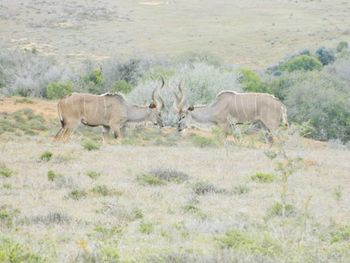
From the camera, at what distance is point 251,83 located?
32406mm

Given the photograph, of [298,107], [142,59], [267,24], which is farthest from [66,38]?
[298,107]

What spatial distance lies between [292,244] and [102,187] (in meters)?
4.23

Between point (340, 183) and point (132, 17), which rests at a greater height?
point (340, 183)

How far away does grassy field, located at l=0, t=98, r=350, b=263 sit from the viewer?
20.4 ft

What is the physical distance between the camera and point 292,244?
6277 mm

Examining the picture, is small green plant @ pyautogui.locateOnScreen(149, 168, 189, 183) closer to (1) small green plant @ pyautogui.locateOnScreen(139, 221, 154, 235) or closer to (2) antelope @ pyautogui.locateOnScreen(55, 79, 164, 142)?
(1) small green plant @ pyautogui.locateOnScreen(139, 221, 154, 235)

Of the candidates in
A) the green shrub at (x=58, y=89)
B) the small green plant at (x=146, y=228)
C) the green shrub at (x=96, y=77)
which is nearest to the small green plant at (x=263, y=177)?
the small green plant at (x=146, y=228)

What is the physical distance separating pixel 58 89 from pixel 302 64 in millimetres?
16287

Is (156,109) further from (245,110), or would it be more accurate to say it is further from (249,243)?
(249,243)

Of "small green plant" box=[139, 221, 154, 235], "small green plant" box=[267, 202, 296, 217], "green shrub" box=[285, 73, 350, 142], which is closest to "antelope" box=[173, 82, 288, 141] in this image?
"small green plant" box=[267, 202, 296, 217]

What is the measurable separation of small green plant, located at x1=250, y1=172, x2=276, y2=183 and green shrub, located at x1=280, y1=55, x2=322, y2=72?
30.0m

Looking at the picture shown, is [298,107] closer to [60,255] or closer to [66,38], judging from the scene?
[60,255]

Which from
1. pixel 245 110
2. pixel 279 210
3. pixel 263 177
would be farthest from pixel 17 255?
pixel 245 110

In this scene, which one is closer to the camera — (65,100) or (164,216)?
(164,216)
